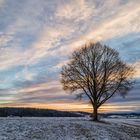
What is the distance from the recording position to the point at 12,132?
3247cm

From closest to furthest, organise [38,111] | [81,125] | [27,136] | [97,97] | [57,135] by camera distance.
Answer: [27,136] → [57,135] → [81,125] → [97,97] → [38,111]

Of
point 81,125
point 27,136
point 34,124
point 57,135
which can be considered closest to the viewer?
point 27,136

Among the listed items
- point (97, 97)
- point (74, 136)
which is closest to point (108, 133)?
point (74, 136)

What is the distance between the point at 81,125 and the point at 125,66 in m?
21.8

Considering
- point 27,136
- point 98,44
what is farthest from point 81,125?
point 98,44

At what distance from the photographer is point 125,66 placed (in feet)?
201

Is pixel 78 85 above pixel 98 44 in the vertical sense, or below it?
below

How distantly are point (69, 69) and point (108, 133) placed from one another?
2095cm

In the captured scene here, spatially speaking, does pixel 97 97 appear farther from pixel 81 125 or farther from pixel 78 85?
pixel 81 125

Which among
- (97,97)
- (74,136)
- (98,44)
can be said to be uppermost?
(98,44)

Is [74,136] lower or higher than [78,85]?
lower

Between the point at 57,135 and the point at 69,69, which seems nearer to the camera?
the point at 57,135

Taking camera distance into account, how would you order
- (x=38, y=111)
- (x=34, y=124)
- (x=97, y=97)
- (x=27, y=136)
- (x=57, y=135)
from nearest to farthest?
(x=27, y=136), (x=57, y=135), (x=34, y=124), (x=97, y=97), (x=38, y=111)

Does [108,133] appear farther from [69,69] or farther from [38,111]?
[38,111]
